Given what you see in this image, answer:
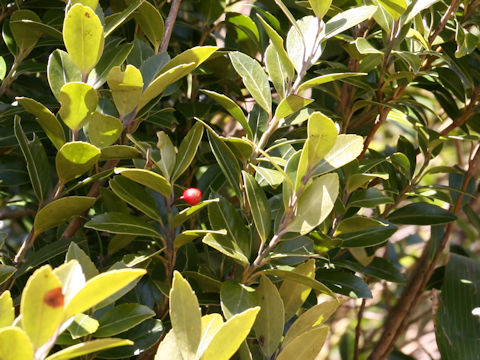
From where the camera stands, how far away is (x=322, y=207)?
688 mm

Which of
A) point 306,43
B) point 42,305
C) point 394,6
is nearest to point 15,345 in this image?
point 42,305

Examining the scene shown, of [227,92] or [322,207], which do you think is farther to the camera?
[227,92]

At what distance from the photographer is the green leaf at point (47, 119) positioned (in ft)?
2.38

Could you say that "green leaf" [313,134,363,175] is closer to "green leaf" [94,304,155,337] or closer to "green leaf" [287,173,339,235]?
"green leaf" [287,173,339,235]

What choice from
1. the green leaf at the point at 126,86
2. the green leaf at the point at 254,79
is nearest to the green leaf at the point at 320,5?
the green leaf at the point at 254,79

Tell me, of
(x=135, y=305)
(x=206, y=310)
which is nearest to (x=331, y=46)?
(x=206, y=310)

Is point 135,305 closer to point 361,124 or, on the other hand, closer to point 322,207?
point 322,207

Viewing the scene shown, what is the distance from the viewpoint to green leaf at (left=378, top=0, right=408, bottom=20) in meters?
0.84

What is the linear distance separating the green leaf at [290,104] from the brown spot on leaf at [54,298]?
1.16 feet

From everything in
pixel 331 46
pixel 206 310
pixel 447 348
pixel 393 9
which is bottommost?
pixel 447 348

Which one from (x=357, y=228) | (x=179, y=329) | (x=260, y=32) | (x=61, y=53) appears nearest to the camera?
(x=179, y=329)

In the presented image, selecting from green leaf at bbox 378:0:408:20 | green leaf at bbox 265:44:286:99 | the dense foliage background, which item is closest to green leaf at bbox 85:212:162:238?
the dense foliage background

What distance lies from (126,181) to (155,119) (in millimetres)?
187

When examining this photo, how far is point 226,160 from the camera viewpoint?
81 cm
